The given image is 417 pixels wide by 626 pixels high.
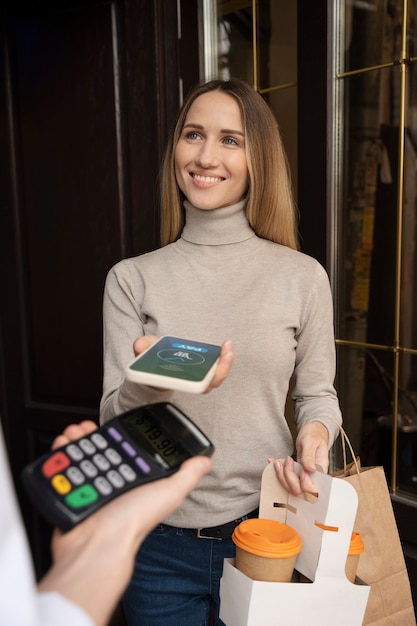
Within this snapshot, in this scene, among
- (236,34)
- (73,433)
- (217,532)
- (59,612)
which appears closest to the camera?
(59,612)

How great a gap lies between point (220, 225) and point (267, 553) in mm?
628

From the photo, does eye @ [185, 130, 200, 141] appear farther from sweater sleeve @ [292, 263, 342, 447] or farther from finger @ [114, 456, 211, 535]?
finger @ [114, 456, 211, 535]

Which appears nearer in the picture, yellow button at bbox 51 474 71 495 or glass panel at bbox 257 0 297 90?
yellow button at bbox 51 474 71 495

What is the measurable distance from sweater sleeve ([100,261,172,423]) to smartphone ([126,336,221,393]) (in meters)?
0.19

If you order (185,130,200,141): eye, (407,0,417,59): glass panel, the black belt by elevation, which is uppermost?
(407,0,417,59): glass panel

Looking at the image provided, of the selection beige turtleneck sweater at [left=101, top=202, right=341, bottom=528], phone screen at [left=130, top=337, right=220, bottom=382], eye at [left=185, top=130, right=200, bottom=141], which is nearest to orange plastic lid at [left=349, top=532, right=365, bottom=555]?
beige turtleneck sweater at [left=101, top=202, right=341, bottom=528]

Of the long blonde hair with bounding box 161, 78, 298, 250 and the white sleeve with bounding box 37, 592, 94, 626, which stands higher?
the long blonde hair with bounding box 161, 78, 298, 250

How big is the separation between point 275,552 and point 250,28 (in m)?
1.30

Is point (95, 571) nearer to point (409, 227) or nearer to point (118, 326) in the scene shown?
point (118, 326)

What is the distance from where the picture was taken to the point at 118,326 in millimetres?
1093

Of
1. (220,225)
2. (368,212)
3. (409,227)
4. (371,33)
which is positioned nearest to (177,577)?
(220,225)

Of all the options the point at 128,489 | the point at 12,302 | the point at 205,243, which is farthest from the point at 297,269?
the point at 12,302

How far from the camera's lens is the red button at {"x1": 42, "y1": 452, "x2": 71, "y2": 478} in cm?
59

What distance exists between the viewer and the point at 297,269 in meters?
1.13
